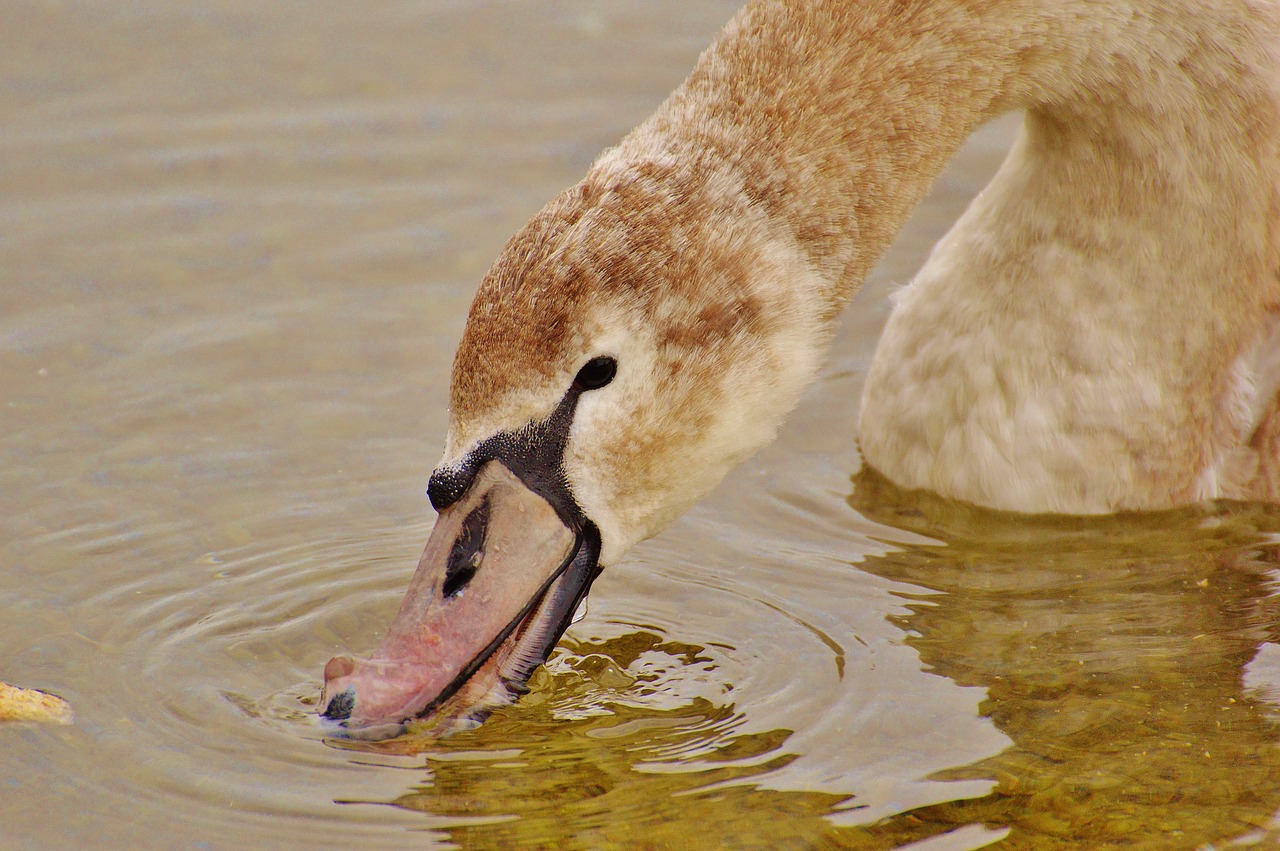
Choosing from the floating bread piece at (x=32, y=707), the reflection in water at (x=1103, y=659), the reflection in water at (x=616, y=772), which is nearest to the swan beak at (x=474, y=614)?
the reflection in water at (x=616, y=772)

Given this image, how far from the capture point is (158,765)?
14.7ft

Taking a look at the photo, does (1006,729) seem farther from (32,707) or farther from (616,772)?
(32,707)

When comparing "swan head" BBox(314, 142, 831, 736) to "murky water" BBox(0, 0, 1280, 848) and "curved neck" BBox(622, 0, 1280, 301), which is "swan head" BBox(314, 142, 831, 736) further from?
"murky water" BBox(0, 0, 1280, 848)

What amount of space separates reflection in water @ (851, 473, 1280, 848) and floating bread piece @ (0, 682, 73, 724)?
2138 millimetres

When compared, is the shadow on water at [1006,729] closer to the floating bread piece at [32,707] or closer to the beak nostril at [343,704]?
the beak nostril at [343,704]

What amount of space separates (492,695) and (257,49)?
5554 millimetres

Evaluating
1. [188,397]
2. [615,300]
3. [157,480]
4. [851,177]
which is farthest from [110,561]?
[851,177]

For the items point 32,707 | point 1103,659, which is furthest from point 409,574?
point 1103,659

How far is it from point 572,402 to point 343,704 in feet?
3.05

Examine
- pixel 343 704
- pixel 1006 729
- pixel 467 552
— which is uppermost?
Answer: pixel 467 552

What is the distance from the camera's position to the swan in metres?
4.46

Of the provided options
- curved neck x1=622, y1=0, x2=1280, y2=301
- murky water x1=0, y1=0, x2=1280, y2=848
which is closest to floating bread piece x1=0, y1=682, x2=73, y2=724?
murky water x1=0, y1=0, x2=1280, y2=848

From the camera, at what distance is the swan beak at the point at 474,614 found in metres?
4.41

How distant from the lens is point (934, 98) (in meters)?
4.97
